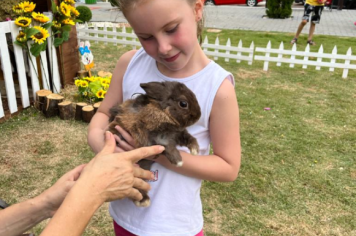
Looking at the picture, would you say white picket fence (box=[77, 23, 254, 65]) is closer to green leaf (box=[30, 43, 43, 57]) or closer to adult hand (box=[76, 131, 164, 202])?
green leaf (box=[30, 43, 43, 57])

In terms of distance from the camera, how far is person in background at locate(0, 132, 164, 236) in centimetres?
142

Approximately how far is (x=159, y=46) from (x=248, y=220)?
2.66m

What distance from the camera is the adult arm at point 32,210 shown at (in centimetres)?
193

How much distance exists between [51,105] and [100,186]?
15.6 feet

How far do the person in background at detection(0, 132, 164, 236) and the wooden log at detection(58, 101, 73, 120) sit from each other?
401 centimetres

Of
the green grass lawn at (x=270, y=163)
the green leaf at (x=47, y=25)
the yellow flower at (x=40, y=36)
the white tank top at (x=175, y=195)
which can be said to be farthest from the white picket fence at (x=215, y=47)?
the white tank top at (x=175, y=195)

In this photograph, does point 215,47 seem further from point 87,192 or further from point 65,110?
point 87,192

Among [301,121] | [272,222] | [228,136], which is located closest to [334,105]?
[301,121]

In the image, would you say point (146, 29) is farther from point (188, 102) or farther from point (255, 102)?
point (255, 102)

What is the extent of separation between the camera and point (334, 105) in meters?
6.72

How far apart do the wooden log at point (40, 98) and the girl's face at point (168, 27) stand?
4.87 metres

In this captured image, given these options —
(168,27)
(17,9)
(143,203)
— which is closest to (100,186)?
(143,203)

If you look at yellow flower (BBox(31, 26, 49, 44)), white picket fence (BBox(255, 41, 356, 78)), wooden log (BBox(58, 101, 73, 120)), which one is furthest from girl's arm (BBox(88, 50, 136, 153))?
white picket fence (BBox(255, 41, 356, 78))

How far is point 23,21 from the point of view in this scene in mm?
5586
